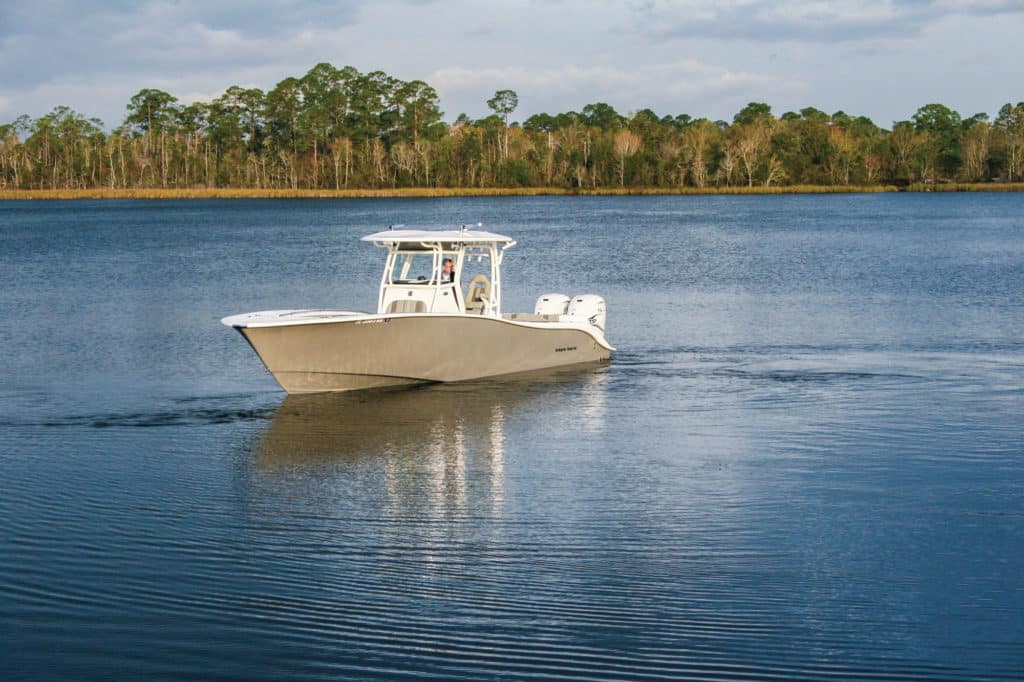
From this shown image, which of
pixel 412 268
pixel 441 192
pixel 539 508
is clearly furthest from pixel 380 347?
pixel 441 192

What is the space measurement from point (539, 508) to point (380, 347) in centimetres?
772

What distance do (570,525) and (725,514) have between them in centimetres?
178

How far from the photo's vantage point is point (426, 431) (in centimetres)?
1862

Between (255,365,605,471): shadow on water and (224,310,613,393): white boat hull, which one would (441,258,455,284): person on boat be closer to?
(224,310,613,393): white boat hull

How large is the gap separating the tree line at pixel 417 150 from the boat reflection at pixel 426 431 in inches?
5530

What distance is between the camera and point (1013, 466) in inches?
622

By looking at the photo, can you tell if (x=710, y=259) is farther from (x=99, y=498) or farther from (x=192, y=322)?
(x=99, y=498)

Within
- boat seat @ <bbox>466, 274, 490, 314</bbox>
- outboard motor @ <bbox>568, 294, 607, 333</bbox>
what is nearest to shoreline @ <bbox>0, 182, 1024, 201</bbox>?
outboard motor @ <bbox>568, 294, 607, 333</bbox>

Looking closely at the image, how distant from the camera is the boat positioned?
2053 centimetres

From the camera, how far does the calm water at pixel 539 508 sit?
9945 millimetres

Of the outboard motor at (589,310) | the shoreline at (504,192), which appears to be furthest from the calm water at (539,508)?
the shoreline at (504,192)

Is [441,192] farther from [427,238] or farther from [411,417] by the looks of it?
[411,417]

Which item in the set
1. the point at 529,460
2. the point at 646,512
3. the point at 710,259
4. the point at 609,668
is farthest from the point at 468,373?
the point at 710,259

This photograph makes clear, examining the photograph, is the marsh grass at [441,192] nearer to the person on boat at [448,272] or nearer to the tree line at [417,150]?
the tree line at [417,150]
